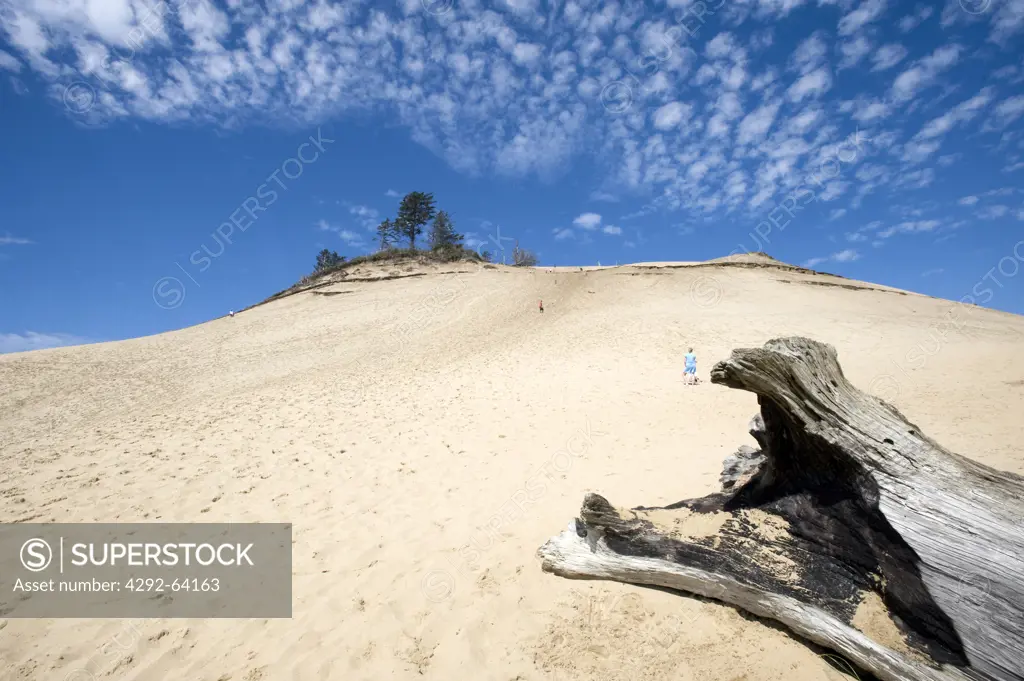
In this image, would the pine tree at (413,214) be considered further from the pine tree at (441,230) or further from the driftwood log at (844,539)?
the driftwood log at (844,539)

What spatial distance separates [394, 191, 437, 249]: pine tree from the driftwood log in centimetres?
5297

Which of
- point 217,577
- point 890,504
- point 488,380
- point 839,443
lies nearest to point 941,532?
point 890,504

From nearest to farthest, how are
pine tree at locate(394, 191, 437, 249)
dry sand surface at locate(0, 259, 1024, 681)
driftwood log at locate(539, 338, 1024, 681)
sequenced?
driftwood log at locate(539, 338, 1024, 681), dry sand surface at locate(0, 259, 1024, 681), pine tree at locate(394, 191, 437, 249)

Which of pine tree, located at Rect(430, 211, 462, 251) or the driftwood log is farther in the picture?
pine tree, located at Rect(430, 211, 462, 251)

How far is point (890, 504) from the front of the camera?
143 inches

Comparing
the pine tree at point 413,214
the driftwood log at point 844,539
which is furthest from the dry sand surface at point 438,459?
the pine tree at point 413,214

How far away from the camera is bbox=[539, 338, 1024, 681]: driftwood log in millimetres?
3166

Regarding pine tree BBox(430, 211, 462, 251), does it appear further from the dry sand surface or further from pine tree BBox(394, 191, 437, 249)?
the dry sand surface

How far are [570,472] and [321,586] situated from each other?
4.71 meters

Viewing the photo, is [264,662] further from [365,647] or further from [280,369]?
[280,369]

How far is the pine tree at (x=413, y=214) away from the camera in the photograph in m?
54.1

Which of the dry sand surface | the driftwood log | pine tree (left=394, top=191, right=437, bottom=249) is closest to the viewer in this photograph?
the driftwood log

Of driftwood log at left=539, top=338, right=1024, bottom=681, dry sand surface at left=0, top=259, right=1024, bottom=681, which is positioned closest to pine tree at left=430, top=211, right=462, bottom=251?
dry sand surface at left=0, top=259, right=1024, bottom=681

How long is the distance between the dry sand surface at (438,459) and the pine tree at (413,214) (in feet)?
102
